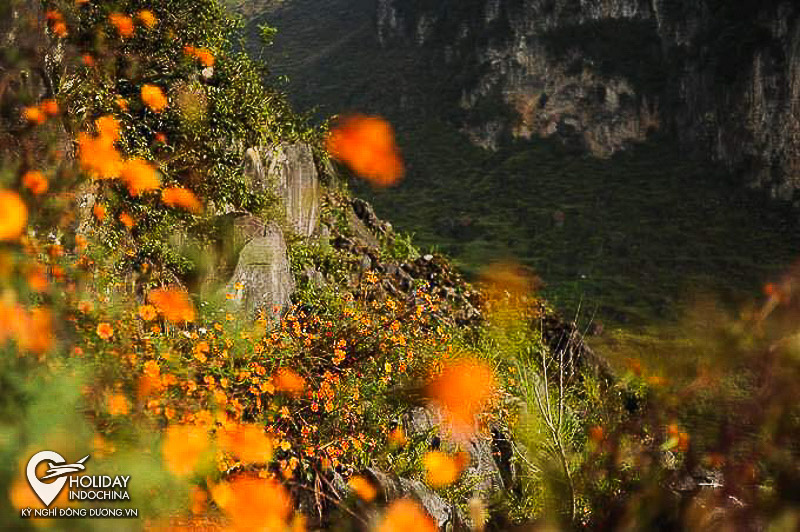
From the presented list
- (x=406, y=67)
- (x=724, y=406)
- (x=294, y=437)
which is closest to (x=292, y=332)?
(x=294, y=437)

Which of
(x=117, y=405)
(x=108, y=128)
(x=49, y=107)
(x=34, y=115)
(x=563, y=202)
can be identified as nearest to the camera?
(x=117, y=405)

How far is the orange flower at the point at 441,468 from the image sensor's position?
413 centimetres

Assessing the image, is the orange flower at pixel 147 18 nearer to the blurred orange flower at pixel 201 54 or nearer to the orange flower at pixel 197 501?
the blurred orange flower at pixel 201 54

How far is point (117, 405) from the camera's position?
211 centimetres

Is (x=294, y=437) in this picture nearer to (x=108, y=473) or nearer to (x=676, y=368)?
(x=108, y=473)

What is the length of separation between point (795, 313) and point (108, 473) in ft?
5.90

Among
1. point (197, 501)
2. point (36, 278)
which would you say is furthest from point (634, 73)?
point (197, 501)

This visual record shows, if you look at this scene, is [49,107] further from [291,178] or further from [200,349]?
[291,178]

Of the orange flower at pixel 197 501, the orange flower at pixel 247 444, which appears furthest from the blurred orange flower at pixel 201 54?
the orange flower at pixel 197 501

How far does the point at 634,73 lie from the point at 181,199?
205 ft

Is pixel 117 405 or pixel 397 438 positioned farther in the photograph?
pixel 397 438

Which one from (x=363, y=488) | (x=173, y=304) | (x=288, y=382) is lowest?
(x=363, y=488)

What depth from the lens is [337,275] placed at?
739 centimetres

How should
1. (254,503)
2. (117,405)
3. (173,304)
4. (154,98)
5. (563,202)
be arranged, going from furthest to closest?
(563,202)
(154,98)
(173,304)
(254,503)
(117,405)
